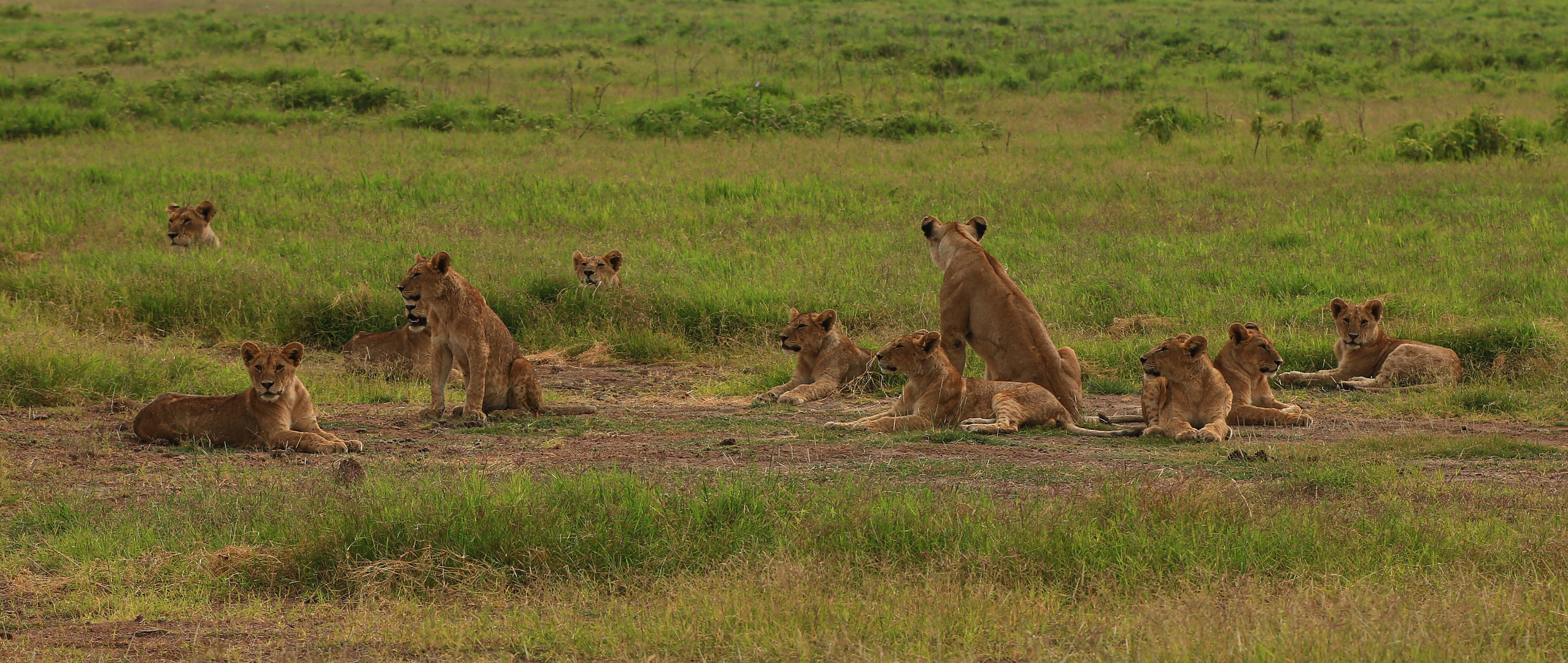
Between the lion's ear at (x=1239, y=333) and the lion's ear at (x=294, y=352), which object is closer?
the lion's ear at (x=294, y=352)

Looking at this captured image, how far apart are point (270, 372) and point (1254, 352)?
229 inches

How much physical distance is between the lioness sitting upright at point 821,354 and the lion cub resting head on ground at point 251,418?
3.54 meters

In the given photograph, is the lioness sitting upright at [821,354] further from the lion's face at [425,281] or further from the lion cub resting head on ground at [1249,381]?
the lion's face at [425,281]

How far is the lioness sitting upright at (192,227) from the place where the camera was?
1530 cm

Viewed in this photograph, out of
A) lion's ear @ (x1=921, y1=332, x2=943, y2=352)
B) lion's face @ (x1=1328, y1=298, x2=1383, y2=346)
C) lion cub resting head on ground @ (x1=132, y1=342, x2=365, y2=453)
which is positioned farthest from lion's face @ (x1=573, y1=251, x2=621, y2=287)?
lion's face @ (x1=1328, y1=298, x2=1383, y2=346)

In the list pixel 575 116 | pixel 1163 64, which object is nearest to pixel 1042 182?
pixel 575 116

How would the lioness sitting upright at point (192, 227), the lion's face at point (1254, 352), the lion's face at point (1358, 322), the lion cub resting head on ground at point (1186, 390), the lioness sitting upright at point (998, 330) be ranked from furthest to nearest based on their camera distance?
the lioness sitting upright at point (192, 227), the lion's face at point (1358, 322), the lioness sitting upright at point (998, 330), the lion's face at point (1254, 352), the lion cub resting head on ground at point (1186, 390)

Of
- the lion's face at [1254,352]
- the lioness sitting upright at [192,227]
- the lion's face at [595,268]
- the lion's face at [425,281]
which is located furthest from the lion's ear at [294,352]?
the lioness sitting upright at [192,227]

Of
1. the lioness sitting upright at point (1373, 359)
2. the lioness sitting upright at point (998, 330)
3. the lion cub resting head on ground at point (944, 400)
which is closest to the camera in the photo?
the lion cub resting head on ground at point (944, 400)

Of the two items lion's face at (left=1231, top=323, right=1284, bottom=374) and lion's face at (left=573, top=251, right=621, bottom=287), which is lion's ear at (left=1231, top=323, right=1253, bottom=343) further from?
lion's face at (left=573, top=251, right=621, bottom=287)

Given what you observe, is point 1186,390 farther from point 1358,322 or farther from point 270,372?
point 270,372

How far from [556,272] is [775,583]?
8.69 metres

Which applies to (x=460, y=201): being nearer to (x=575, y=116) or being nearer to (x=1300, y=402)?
(x=575, y=116)

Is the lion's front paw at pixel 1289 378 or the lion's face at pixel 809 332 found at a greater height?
the lion's face at pixel 809 332
